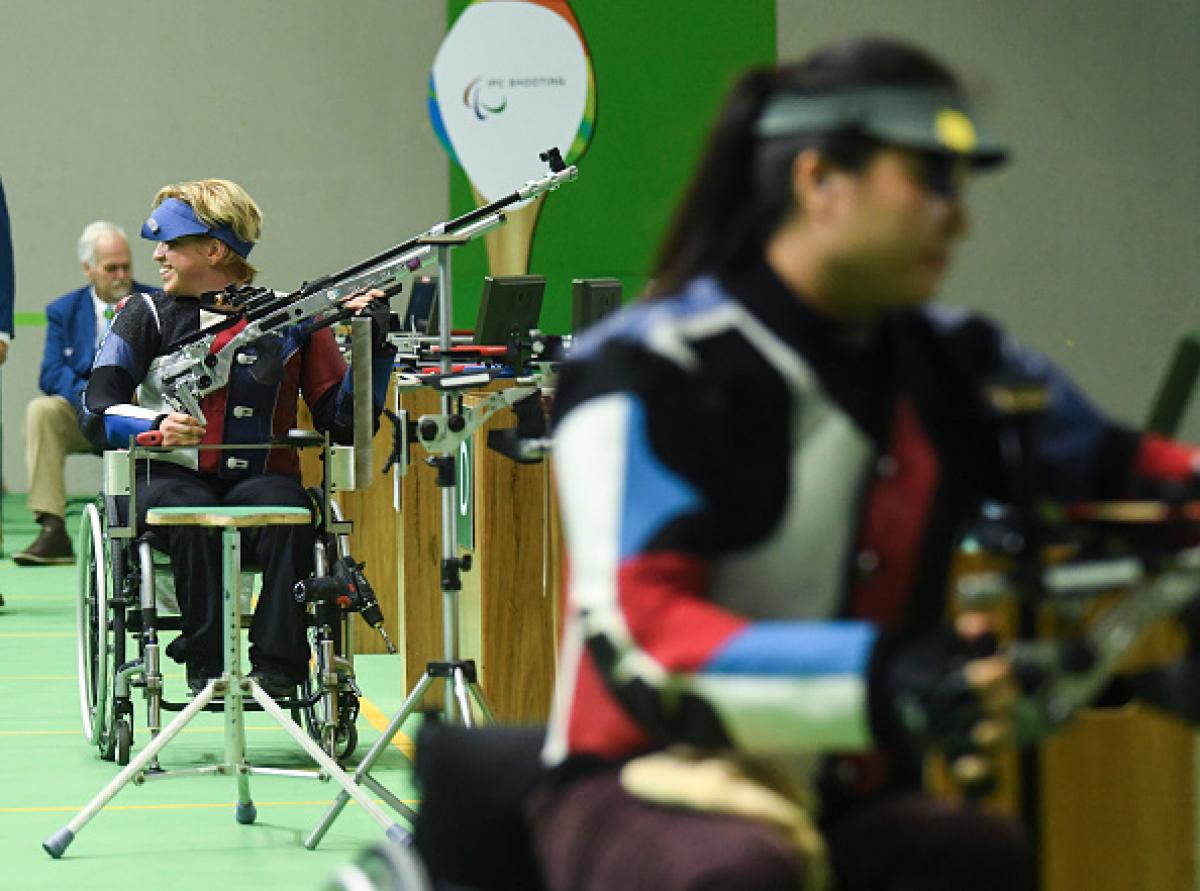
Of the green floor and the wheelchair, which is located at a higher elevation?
the wheelchair

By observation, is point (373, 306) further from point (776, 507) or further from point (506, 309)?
point (776, 507)

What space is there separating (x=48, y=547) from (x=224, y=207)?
5.19 meters

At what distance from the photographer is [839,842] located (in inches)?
69.9

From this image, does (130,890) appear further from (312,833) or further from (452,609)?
(452,609)

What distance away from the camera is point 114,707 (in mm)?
5309

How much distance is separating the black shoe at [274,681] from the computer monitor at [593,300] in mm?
1114

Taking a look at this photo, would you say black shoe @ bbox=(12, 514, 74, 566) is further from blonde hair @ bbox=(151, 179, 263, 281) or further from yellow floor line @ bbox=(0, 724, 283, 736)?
blonde hair @ bbox=(151, 179, 263, 281)

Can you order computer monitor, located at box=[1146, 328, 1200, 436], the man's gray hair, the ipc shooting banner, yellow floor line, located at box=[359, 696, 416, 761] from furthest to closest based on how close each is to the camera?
the ipc shooting banner, the man's gray hair, yellow floor line, located at box=[359, 696, 416, 761], computer monitor, located at box=[1146, 328, 1200, 436]

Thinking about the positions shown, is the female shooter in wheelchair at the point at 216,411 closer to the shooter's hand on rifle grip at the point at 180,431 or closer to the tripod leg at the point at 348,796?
the shooter's hand on rifle grip at the point at 180,431

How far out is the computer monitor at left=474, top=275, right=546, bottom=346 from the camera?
4.61 meters

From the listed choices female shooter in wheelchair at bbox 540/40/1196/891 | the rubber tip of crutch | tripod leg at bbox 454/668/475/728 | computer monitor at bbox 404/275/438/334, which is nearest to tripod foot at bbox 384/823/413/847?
the rubber tip of crutch

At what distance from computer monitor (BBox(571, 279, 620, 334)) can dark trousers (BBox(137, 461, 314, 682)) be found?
2.85ft

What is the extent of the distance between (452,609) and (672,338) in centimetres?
272

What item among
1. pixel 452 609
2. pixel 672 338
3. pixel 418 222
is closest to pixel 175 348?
pixel 452 609
